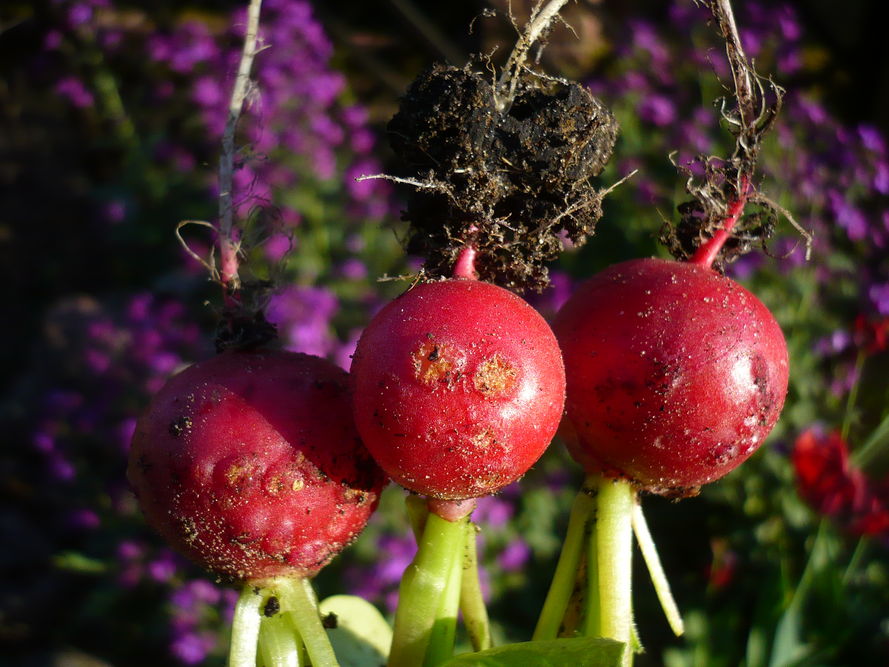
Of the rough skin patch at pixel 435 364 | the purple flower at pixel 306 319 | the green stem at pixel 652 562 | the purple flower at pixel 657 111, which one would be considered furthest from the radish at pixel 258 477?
the purple flower at pixel 657 111

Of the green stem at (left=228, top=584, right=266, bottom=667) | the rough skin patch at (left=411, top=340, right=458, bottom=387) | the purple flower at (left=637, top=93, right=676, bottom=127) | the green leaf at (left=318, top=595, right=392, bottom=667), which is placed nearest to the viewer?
the rough skin patch at (left=411, top=340, right=458, bottom=387)

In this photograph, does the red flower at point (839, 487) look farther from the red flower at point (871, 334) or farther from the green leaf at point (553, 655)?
the green leaf at point (553, 655)

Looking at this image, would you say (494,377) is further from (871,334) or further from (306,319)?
(871,334)

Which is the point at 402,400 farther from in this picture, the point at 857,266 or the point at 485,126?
the point at 857,266

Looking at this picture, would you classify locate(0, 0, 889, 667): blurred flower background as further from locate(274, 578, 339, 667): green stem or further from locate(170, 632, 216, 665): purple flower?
locate(274, 578, 339, 667): green stem

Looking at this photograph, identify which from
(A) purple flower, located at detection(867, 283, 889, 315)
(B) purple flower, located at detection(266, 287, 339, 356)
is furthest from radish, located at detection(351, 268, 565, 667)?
(A) purple flower, located at detection(867, 283, 889, 315)
